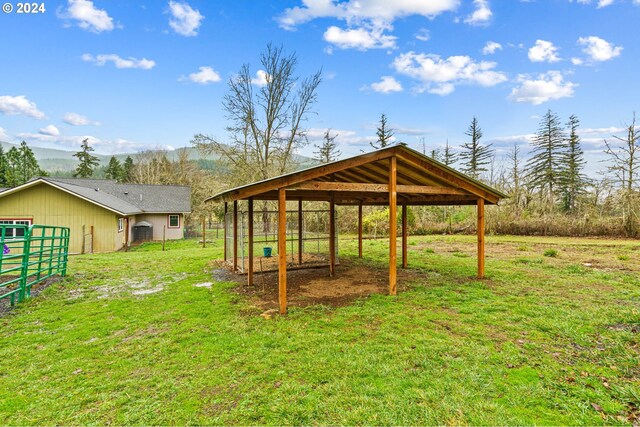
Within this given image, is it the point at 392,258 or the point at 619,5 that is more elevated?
the point at 619,5

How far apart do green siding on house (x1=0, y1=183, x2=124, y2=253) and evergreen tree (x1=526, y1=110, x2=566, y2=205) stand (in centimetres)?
3109

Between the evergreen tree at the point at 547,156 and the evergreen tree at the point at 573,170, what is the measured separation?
0.40m

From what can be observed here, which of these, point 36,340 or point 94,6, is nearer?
point 36,340

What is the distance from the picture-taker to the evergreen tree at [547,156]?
82.0 ft

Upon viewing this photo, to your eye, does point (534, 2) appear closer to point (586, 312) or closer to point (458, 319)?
point (586, 312)

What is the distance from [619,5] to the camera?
374 inches

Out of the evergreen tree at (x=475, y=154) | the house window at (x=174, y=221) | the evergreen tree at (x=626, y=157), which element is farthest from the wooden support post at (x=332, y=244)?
the evergreen tree at (x=475, y=154)

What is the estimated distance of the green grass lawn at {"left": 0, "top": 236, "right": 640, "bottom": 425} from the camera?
264 cm

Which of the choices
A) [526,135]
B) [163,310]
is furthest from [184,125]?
[526,135]

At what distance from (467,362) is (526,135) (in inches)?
1224

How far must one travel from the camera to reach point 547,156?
25859 mm

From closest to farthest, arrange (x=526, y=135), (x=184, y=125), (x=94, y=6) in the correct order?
(x=94, y=6) < (x=184, y=125) < (x=526, y=135)

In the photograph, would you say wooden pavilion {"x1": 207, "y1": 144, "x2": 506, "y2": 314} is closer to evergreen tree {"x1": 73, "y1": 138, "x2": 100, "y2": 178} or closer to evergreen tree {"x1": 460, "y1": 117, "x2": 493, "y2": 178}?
evergreen tree {"x1": 460, "y1": 117, "x2": 493, "y2": 178}

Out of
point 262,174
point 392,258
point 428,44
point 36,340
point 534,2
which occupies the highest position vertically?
point 428,44
